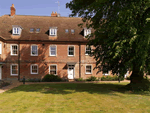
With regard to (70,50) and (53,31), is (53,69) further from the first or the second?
(53,31)

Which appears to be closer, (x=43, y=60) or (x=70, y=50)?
(x=43, y=60)

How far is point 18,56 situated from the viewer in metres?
21.5

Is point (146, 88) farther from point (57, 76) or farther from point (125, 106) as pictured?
point (57, 76)

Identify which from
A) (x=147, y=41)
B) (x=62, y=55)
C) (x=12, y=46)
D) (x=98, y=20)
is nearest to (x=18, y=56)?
(x=12, y=46)

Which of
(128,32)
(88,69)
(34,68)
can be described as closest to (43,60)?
(34,68)

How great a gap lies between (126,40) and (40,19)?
67.1ft

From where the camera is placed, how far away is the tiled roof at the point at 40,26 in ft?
73.1

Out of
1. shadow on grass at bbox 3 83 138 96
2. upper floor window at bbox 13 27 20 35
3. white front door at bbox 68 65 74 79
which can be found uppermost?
upper floor window at bbox 13 27 20 35

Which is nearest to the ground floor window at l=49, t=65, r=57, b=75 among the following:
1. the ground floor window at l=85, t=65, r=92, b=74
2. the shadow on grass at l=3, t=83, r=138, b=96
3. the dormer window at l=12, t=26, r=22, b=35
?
the ground floor window at l=85, t=65, r=92, b=74

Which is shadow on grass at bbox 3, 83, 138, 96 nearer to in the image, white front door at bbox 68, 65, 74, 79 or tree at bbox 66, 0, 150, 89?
tree at bbox 66, 0, 150, 89

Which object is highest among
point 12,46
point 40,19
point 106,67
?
point 40,19

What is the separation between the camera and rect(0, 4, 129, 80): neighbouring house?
842 inches

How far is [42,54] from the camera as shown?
71.7ft

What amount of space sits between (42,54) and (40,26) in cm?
587
